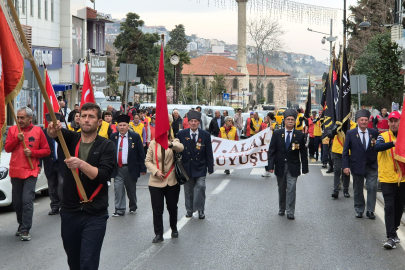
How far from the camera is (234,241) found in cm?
906

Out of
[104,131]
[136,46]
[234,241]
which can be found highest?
[136,46]

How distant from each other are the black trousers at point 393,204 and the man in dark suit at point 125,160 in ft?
14.8

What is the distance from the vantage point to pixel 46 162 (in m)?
10.9

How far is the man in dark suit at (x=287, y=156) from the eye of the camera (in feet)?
37.0

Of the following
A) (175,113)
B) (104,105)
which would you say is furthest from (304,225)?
(104,105)

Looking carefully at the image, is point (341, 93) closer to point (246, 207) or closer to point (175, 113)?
point (246, 207)

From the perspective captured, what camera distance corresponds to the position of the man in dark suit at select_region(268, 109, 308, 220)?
11273mm

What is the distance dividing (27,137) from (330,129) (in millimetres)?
7565

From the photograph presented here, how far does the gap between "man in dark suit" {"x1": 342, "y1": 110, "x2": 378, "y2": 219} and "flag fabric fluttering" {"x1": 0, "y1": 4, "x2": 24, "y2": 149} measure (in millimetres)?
7275

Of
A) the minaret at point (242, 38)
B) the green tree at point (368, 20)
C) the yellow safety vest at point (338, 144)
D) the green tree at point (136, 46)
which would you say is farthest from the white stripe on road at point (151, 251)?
the minaret at point (242, 38)

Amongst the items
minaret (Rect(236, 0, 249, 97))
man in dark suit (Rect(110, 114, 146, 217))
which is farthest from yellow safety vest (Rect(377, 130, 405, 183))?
minaret (Rect(236, 0, 249, 97))

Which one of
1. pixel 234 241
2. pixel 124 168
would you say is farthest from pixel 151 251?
pixel 124 168

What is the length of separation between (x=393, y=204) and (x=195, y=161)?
3700 mm

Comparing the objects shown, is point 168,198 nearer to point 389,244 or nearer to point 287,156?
point 287,156
